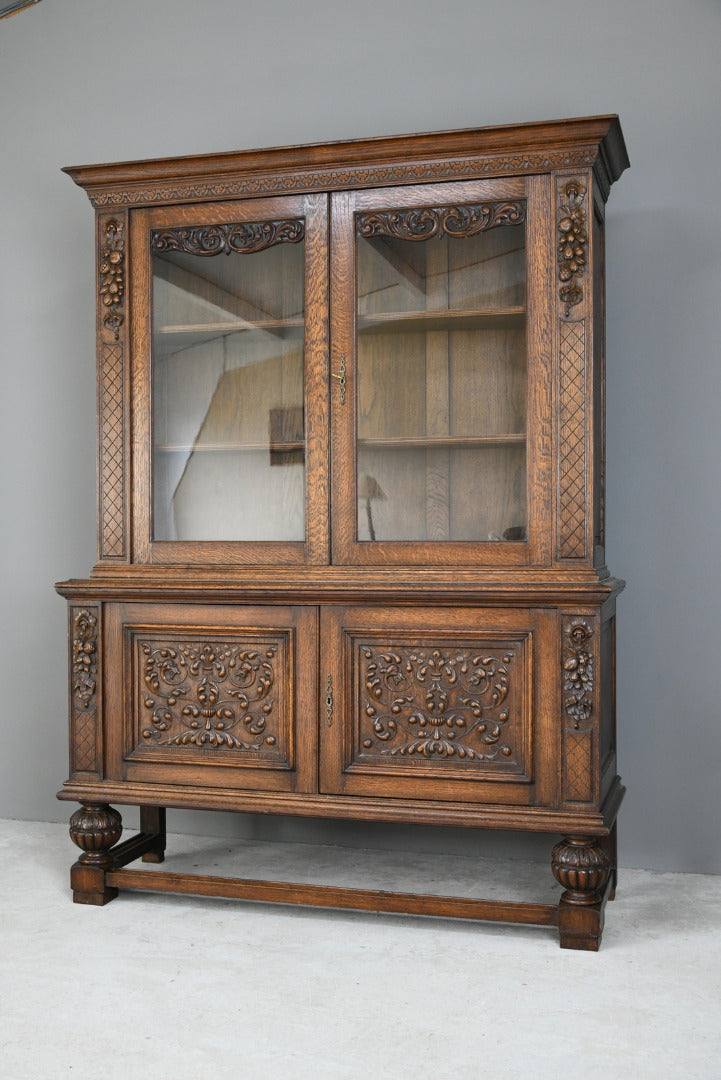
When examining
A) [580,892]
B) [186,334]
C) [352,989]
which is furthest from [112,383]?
[580,892]

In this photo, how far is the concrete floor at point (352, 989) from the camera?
188cm

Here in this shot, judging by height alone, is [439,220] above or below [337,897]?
above

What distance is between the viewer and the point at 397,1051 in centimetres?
192

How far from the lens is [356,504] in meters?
2.63

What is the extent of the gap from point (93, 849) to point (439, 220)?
1.87 meters

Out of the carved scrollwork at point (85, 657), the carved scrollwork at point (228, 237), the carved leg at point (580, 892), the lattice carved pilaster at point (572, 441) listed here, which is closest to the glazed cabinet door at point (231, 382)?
the carved scrollwork at point (228, 237)

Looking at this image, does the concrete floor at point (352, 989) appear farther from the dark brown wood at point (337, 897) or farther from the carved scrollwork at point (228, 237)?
the carved scrollwork at point (228, 237)

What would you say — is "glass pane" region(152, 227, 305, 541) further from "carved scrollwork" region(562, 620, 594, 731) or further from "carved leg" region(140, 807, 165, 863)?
"carved leg" region(140, 807, 165, 863)

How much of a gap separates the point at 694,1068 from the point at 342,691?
3.72 feet

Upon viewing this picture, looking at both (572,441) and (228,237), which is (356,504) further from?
(228,237)

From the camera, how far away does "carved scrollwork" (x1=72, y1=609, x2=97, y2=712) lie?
276 centimetres

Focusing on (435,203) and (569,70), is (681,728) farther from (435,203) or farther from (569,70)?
(569,70)

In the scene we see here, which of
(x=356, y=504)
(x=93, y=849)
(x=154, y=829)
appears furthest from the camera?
(x=154, y=829)

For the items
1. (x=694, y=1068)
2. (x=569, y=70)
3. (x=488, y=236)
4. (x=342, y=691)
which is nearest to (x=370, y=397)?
(x=488, y=236)
